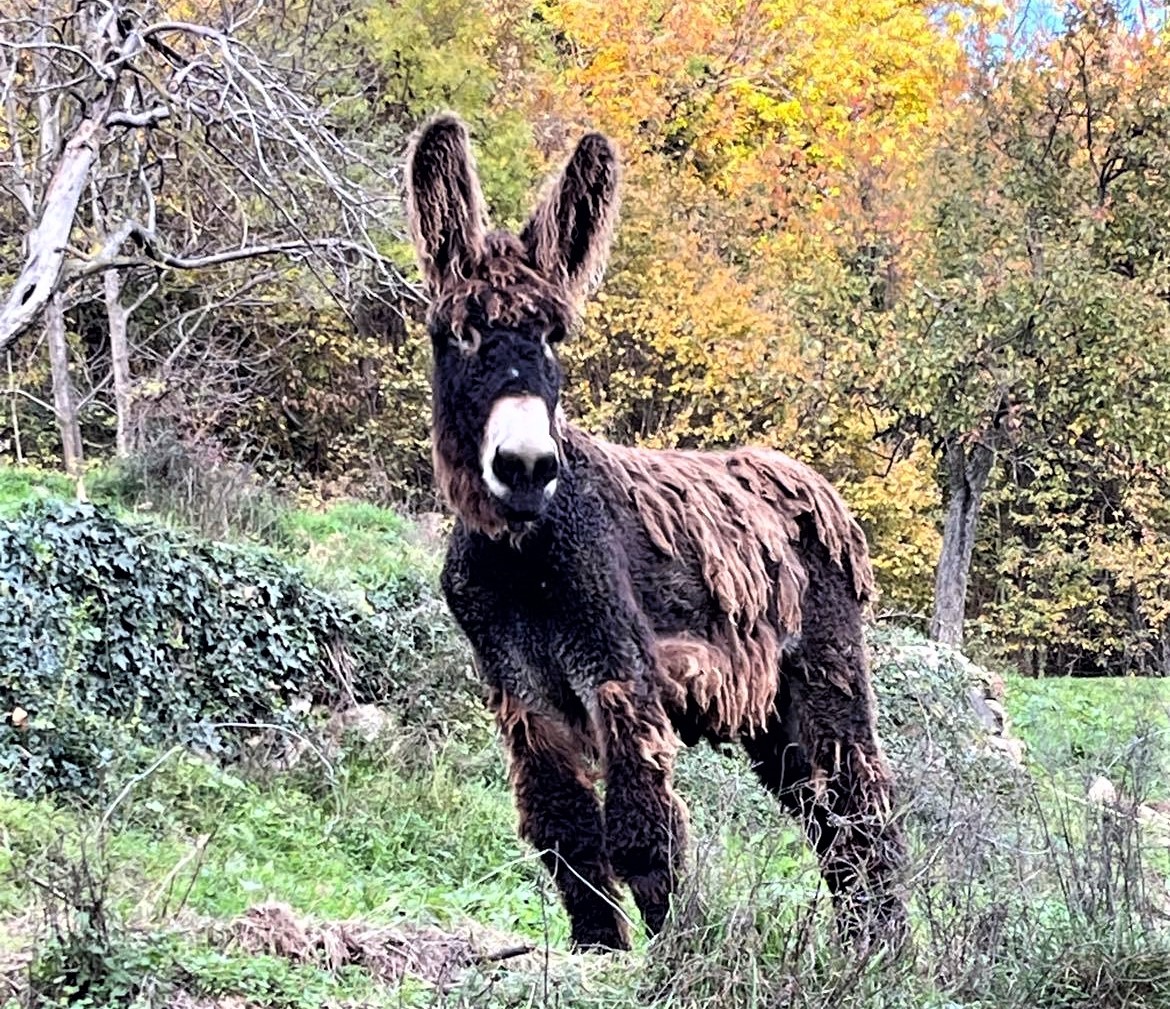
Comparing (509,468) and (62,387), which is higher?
(62,387)

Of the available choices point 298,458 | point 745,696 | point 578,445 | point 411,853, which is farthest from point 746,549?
point 298,458

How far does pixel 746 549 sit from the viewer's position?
4.53 m

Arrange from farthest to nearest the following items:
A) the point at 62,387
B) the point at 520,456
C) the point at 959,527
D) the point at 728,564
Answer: the point at 959,527
the point at 62,387
the point at 728,564
the point at 520,456

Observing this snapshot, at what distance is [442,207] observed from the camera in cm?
381

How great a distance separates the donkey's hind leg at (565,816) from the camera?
392 centimetres

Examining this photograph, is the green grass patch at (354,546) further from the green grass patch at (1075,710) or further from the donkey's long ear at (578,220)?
the donkey's long ear at (578,220)

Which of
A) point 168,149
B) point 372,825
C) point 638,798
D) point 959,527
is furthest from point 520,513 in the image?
point 959,527

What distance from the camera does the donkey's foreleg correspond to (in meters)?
3.67

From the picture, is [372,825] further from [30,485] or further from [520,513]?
[30,485]

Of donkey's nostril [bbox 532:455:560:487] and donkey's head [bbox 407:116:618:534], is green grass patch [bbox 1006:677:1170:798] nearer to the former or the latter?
donkey's head [bbox 407:116:618:534]

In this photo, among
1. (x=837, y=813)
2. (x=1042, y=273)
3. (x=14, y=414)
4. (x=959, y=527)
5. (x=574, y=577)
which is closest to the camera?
(x=574, y=577)

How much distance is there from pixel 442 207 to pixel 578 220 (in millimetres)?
407

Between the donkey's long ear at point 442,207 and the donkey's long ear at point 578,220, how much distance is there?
0.63ft

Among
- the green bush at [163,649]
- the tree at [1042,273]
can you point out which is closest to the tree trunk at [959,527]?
the tree at [1042,273]
